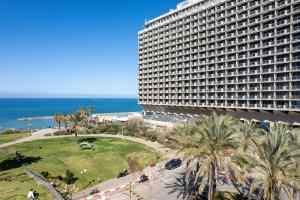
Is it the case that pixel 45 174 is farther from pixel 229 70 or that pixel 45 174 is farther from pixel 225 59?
pixel 225 59

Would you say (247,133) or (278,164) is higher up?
(247,133)

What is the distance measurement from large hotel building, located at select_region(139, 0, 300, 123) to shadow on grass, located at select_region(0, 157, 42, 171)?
57.5m

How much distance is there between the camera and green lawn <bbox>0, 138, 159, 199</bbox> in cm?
4297

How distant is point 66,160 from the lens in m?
61.2

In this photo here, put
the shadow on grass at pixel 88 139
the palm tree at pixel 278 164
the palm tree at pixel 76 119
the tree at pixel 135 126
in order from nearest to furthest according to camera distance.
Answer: the palm tree at pixel 278 164, the shadow on grass at pixel 88 139, the palm tree at pixel 76 119, the tree at pixel 135 126

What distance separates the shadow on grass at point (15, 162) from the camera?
2147 inches

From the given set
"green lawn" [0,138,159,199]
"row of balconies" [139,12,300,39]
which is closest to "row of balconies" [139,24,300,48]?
"row of balconies" [139,12,300,39]

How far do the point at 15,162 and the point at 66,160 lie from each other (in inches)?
380

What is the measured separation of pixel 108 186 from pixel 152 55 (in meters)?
83.9

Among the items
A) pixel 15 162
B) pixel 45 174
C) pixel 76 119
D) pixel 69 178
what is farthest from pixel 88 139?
pixel 69 178

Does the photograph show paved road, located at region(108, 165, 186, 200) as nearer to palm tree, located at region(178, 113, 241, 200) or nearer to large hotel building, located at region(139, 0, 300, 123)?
palm tree, located at region(178, 113, 241, 200)

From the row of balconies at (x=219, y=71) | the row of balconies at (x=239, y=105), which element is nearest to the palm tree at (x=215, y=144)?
the row of balconies at (x=239, y=105)

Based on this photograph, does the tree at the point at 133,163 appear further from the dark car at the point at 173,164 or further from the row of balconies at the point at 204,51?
the row of balconies at the point at 204,51

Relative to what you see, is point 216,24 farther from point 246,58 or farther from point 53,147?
point 53,147
